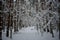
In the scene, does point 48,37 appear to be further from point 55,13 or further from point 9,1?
point 9,1

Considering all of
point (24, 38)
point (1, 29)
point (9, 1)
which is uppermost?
point (9, 1)

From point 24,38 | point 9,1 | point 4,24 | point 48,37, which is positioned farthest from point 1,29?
point 48,37

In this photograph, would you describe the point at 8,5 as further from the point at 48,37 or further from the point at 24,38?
the point at 48,37

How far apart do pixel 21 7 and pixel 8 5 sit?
129 centimetres

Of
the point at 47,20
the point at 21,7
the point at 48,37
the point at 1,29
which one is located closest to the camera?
the point at 1,29

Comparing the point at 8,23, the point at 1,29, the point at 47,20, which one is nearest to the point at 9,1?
the point at 8,23

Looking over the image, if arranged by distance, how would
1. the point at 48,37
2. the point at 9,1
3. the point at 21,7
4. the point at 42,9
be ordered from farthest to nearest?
the point at 21,7
the point at 42,9
the point at 9,1
the point at 48,37

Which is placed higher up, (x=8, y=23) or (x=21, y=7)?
(x=21, y=7)

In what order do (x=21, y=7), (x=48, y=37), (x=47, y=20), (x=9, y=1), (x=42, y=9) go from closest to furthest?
(x=48, y=37) → (x=9, y=1) → (x=47, y=20) → (x=42, y=9) → (x=21, y=7)

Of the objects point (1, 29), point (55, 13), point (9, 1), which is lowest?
point (1, 29)

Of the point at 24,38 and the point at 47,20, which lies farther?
the point at 47,20

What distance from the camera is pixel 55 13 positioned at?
4.48m

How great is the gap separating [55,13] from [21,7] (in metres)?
1.81

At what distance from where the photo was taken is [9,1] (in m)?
4.57
